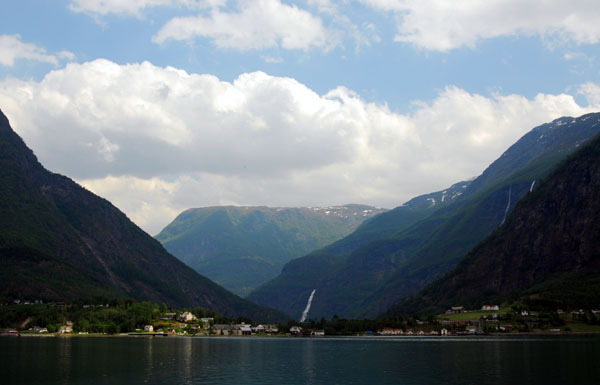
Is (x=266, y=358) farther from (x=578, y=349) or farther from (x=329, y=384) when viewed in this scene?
(x=578, y=349)

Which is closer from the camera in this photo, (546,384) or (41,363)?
(546,384)

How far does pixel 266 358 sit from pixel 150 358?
27815 mm

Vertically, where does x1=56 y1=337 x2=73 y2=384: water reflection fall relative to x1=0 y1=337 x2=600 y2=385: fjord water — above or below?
above

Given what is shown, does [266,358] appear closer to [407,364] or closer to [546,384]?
[407,364]

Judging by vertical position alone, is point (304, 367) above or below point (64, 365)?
below

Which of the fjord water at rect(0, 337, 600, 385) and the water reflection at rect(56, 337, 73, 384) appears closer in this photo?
the fjord water at rect(0, 337, 600, 385)

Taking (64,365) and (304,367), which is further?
(304,367)

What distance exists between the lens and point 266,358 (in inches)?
5950

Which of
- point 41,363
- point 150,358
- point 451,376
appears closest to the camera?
point 451,376

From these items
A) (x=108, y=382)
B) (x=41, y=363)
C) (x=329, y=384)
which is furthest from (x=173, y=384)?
(x=41, y=363)

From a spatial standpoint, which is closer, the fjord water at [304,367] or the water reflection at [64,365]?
the fjord water at [304,367]

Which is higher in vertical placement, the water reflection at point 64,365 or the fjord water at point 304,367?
the water reflection at point 64,365

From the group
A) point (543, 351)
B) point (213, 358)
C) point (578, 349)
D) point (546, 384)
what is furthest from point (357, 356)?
point (546, 384)

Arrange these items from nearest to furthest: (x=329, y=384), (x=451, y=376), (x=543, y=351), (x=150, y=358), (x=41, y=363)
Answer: (x=329, y=384) < (x=451, y=376) < (x=41, y=363) < (x=150, y=358) < (x=543, y=351)
